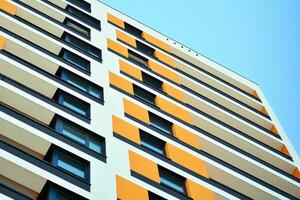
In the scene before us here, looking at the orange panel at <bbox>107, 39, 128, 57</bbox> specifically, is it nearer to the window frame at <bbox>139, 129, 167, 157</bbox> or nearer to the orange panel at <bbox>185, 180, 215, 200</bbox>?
the window frame at <bbox>139, 129, 167, 157</bbox>

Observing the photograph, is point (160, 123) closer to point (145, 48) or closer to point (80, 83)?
point (80, 83)

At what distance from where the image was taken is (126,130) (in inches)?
966

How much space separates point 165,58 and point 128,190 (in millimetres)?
17384

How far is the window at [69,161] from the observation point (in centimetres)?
2028

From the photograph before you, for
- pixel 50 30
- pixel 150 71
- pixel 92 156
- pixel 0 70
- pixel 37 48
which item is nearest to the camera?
pixel 92 156

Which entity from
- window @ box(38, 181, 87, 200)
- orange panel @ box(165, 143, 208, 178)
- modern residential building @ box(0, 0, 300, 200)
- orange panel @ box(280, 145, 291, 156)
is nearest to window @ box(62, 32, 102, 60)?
modern residential building @ box(0, 0, 300, 200)

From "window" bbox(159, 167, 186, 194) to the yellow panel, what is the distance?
1.89m

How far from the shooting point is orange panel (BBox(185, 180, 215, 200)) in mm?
23516

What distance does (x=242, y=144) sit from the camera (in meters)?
32.0

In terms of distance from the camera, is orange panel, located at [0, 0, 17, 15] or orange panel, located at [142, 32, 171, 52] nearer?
orange panel, located at [0, 0, 17, 15]

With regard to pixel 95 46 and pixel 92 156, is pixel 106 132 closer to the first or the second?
pixel 92 156

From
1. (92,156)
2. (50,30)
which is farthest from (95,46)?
(92,156)

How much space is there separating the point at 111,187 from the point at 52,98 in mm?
6583

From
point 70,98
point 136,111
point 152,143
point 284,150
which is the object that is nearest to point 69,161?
point 70,98
